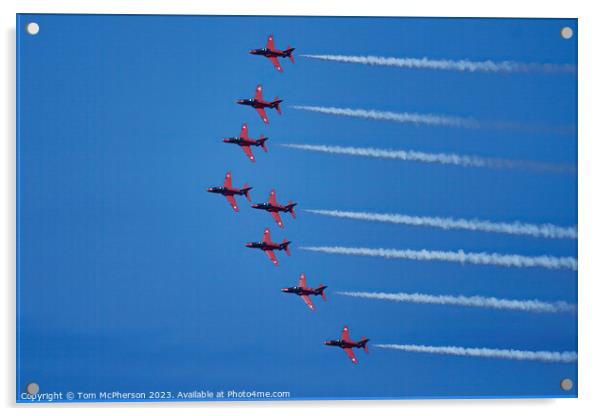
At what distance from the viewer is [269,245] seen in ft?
19.6

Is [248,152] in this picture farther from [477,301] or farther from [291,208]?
[477,301]

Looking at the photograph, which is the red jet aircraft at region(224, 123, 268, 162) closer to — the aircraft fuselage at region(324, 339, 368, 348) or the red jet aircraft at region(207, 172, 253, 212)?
the red jet aircraft at region(207, 172, 253, 212)

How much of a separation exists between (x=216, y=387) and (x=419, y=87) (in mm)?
2114

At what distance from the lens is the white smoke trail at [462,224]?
5.97m

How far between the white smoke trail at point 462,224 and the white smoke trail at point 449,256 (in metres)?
0.14

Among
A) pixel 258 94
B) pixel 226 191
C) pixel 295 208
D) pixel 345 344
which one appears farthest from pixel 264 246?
pixel 258 94

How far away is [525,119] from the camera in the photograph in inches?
237

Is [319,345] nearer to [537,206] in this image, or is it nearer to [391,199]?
[391,199]

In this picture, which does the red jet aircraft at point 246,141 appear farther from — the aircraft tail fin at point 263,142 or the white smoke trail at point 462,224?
the white smoke trail at point 462,224

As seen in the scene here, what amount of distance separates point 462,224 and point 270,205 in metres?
1.13

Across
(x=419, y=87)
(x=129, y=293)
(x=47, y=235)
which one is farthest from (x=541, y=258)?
(x=47, y=235)

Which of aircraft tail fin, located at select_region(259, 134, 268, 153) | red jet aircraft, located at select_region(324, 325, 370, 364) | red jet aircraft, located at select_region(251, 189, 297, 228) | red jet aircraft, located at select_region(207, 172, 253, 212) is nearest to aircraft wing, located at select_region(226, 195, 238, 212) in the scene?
red jet aircraft, located at select_region(207, 172, 253, 212)

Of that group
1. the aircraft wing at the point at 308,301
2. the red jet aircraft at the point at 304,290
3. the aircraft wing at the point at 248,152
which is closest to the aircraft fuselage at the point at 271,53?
the aircraft wing at the point at 248,152

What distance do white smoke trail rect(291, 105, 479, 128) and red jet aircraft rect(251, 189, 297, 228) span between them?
55 centimetres
